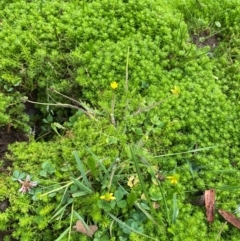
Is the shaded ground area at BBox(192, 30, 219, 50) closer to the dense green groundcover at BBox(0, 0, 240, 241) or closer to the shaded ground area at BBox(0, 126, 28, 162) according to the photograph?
the dense green groundcover at BBox(0, 0, 240, 241)

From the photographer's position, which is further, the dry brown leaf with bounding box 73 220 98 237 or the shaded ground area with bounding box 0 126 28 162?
the shaded ground area with bounding box 0 126 28 162

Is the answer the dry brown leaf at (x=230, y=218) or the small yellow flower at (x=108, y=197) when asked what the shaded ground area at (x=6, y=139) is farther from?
→ the dry brown leaf at (x=230, y=218)

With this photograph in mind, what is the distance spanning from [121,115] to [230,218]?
35.4 inches

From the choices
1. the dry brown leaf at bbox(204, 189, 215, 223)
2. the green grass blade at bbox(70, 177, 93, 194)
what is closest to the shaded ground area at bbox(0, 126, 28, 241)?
the green grass blade at bbox(70, 177, 93, 194)

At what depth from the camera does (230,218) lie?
221 cm

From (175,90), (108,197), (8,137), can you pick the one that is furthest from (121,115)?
(8,137)

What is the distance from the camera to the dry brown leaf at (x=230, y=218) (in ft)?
7.23

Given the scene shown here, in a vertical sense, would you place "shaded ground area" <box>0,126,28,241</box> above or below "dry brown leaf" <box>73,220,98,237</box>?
below

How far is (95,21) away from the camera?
2.70 meters

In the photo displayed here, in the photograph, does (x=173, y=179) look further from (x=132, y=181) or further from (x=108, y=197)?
(x=108, y=197)

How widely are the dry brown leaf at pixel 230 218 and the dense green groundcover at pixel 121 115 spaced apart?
0.15ft

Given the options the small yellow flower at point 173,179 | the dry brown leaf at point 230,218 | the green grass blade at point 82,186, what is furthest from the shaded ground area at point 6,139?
the dry brown leaf at point 230,218

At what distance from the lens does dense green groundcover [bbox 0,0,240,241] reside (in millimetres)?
2098

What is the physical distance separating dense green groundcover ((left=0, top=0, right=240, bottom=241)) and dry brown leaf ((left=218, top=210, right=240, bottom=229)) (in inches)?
1.8
